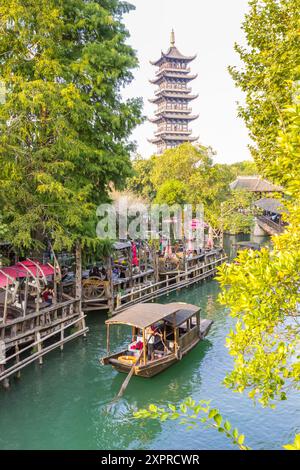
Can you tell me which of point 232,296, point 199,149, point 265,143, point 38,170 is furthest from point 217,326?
point 199,149

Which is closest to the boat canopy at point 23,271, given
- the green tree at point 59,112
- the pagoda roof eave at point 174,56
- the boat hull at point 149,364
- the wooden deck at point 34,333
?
the green tree at point 59,112

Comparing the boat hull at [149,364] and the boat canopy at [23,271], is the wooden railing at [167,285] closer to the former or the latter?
the boat canopy at [23,271]

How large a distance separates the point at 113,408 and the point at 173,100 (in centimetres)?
7029

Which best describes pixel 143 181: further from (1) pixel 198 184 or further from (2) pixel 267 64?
(2) pixel 267 64

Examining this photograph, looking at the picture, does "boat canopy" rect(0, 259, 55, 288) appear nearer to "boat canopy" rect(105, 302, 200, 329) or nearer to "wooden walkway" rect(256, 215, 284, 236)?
"boat canopy" rect(105, 302, 200, 329)

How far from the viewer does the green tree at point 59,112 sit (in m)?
15.4

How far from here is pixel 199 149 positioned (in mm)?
40625

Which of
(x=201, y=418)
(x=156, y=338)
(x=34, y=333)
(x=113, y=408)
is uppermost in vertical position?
(x=201, y=418)

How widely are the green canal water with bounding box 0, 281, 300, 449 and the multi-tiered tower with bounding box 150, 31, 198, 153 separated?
61274 mm

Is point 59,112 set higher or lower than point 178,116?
lower

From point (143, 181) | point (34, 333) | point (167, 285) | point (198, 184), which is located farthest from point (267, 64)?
point (143, 181)

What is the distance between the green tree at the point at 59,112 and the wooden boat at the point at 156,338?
161 inches

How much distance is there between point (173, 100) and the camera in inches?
2977

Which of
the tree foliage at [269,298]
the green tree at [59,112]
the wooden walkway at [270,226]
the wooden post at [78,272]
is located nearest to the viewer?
the tree foliage at [269,298]
